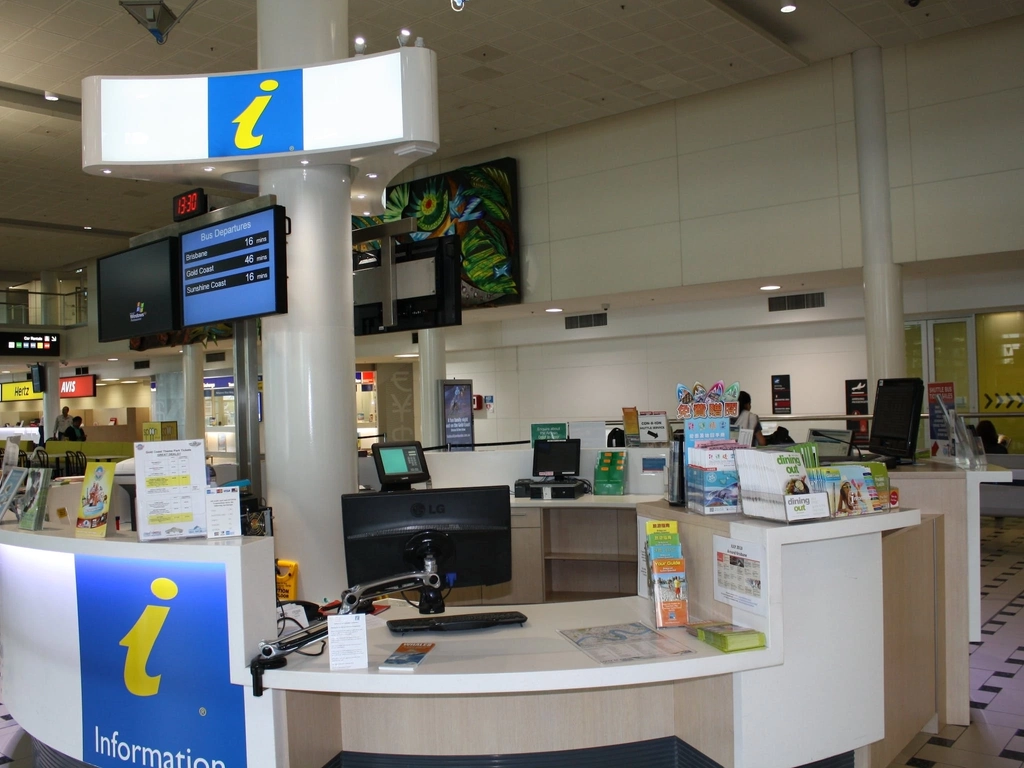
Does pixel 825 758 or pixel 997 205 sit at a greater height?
pixel 997 205

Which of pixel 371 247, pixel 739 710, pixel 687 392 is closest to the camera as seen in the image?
pixel 739 710

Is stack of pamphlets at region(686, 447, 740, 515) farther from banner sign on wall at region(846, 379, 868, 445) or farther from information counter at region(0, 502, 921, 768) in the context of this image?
banner sign on wall at region(846, 379, 868, 445)

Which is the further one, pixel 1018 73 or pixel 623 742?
pixel 1018 73

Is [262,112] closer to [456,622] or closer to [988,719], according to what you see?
[456,622]

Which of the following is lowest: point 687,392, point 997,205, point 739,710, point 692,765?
point 692,765

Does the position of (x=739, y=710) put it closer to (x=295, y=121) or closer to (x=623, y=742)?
(x=623, y=742)

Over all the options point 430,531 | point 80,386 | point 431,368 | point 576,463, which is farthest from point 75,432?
point 430,531

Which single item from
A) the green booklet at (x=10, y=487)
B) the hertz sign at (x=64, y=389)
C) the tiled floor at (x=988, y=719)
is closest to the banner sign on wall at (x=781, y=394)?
the tiled floor at (x=988, y=719)

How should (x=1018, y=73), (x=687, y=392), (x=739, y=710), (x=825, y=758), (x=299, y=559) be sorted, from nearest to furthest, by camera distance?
(x=739, y=710), (x=825, y=758), (x=687, y=392), (x=299, y=559), (x=1018, y=73)

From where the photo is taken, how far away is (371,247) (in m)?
5.89

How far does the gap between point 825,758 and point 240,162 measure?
3.64 m

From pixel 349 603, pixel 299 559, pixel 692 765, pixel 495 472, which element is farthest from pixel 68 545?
pixel 495 472

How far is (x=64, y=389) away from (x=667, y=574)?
2336 cm

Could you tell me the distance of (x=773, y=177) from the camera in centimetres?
940
